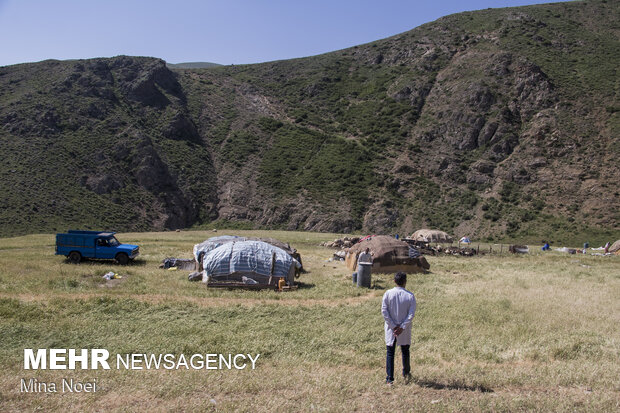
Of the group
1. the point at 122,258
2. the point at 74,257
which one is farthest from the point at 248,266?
the point at 74,257

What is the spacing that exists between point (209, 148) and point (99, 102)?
20.4m

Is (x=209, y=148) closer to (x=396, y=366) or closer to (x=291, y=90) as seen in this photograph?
(x=291, y=90)

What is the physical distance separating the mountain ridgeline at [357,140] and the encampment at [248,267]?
3677 centimetres

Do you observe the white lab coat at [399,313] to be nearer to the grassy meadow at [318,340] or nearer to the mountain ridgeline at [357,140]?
the grassy meadow at [318,340]

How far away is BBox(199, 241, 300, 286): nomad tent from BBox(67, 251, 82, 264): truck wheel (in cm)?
1010

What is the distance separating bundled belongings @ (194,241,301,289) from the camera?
1855 cm

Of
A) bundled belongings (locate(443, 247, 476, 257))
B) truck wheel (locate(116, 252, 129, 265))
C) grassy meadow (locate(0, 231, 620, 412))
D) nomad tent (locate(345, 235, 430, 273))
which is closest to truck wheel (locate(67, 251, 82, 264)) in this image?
truck wheel (locate(116, 252, 129, 265))

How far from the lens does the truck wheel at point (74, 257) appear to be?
962 inches

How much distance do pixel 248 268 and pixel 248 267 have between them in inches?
1.8

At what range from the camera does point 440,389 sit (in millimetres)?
7430

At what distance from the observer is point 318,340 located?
1073 centimetres

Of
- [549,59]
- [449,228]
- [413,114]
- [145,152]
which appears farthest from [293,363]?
[549,59]
